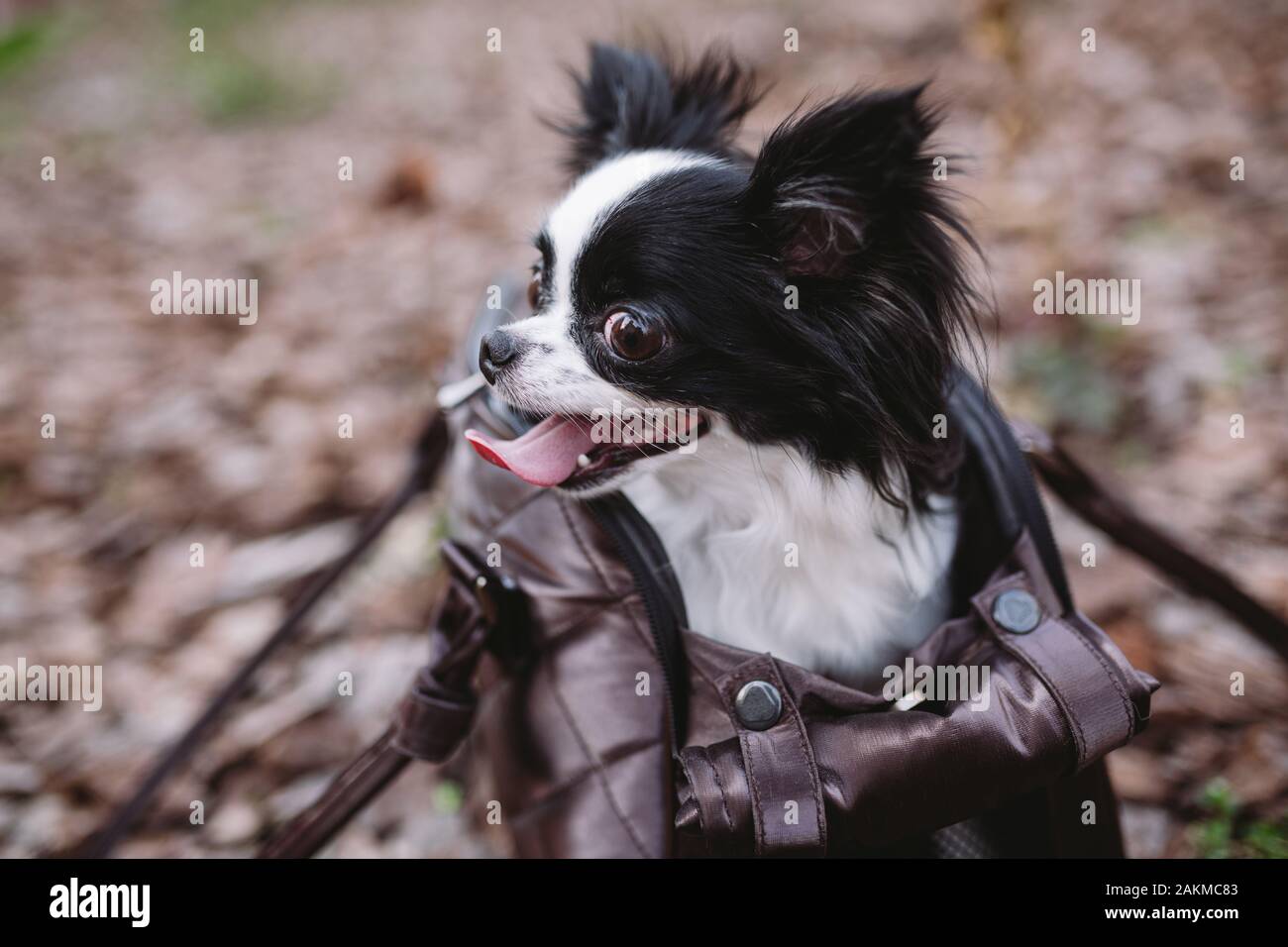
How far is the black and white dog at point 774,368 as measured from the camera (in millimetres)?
1172

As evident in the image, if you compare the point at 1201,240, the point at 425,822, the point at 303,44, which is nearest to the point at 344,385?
the point at 425,822

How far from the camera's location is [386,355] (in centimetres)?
310

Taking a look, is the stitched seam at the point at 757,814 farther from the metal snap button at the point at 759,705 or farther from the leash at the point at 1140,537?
the leash at the point at 1140,537

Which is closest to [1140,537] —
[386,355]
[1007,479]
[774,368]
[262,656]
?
[1007,479]

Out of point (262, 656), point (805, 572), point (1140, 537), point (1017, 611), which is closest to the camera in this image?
point (1017, 611)

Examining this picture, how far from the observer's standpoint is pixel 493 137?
15.0ft

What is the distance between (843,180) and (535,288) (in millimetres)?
525

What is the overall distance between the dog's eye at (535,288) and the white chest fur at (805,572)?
339mm

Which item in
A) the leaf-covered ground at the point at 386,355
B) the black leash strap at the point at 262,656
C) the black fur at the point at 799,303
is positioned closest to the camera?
the black fur at the point at 799,303

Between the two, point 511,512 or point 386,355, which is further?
point 386,355

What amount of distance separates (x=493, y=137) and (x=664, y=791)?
4.02 meters

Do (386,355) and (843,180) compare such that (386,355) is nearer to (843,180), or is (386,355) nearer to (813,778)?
(843,180)

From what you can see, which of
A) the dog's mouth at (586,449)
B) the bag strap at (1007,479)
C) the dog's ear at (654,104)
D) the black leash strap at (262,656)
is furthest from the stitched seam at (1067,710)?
the black leash strap at (262,656)
